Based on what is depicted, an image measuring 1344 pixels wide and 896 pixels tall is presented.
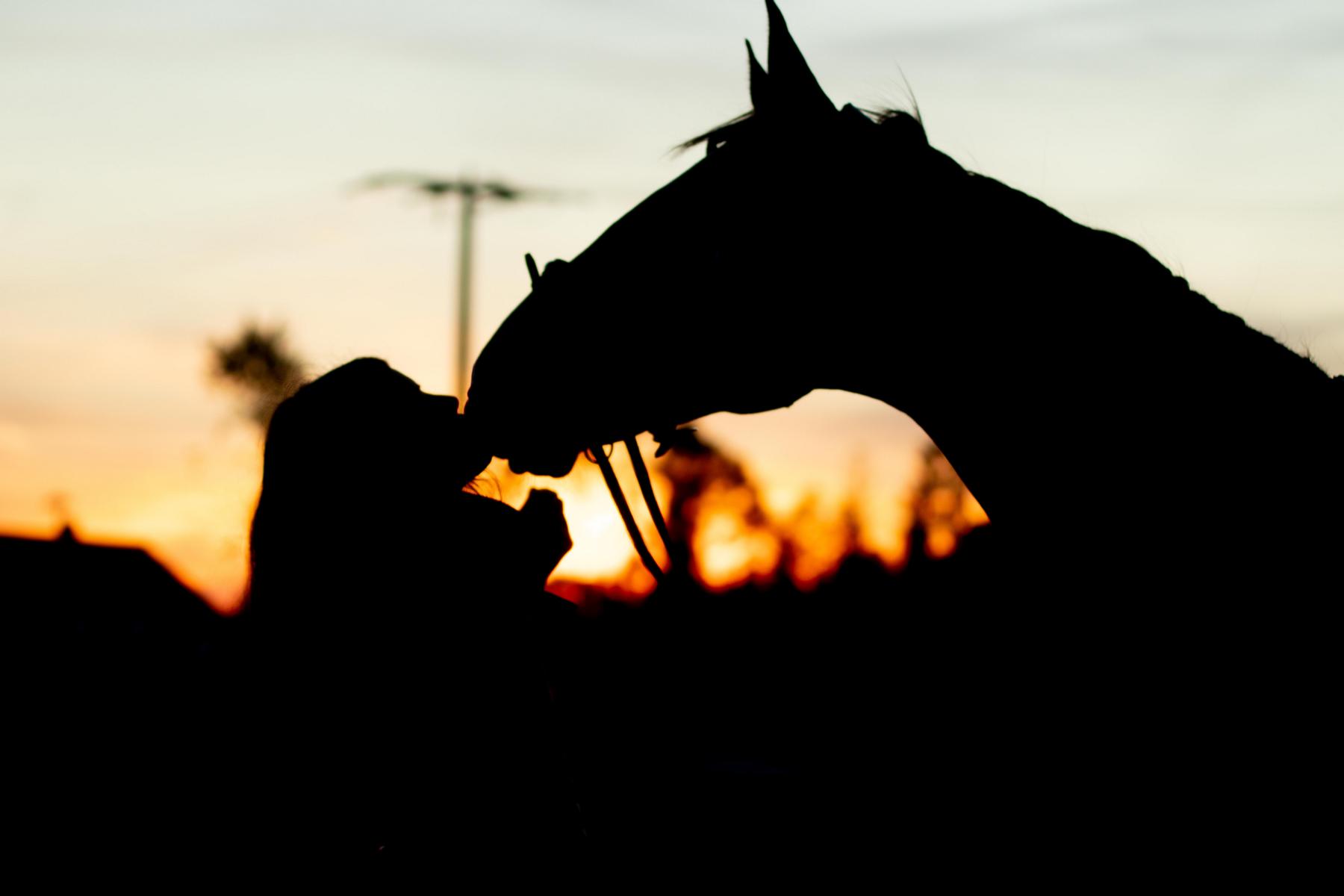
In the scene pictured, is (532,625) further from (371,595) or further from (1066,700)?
(1066,700)

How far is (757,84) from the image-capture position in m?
2.18

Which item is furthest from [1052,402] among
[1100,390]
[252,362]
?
[252,362]

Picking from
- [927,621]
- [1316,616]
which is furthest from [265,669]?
[927,621]

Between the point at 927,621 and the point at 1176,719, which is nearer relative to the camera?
the point at 1176,719

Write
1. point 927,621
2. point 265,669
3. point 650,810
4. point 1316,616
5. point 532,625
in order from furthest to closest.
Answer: point 927,621, point 650,810, point 532,625, point 265,669, point 1316,616

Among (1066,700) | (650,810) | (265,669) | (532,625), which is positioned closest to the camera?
(1066,700)

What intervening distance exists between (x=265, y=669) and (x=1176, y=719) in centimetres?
167

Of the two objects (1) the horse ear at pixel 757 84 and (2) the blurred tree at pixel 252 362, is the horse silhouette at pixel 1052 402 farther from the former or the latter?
(2) the blurred tree at pixel 252 362

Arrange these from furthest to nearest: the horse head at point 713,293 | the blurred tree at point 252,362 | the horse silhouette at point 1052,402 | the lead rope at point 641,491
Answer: the blurred tree at point 252,362, the lead rope at point 641,491, the horse head at point 713,293, the horse silhouette at point 1052,402

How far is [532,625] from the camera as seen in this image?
2381mm

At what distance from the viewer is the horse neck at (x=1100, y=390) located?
1.76 meters

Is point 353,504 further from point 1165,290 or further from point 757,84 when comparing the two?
point 1165,290

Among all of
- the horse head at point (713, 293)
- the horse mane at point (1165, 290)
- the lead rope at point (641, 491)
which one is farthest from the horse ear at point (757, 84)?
the lead rope at point (641, 491)

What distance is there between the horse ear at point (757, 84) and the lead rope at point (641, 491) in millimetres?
574
